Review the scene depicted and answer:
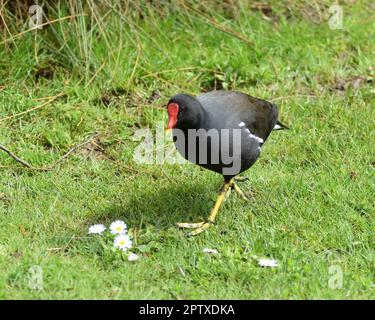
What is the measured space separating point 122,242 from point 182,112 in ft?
2.44

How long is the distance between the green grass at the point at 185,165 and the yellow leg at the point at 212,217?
5 centimetres

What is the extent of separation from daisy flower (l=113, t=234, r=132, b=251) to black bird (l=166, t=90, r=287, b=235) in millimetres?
385

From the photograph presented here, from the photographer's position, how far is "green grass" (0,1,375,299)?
3904 mm

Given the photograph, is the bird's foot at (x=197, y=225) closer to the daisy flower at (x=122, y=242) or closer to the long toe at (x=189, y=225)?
the long toe at (x=189, y=225)

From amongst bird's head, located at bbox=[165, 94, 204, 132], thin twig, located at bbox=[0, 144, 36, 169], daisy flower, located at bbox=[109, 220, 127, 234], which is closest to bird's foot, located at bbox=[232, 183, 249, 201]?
bird's head, located at bbox=[165, 94, 204, 132]

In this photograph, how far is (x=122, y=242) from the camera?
13.4 feet

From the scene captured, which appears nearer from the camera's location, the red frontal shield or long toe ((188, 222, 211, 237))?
the red frontal shield
